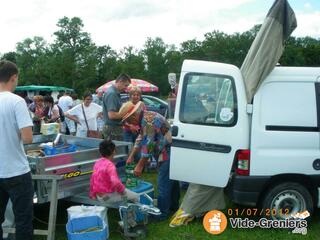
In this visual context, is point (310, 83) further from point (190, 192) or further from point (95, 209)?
point (95, 209)

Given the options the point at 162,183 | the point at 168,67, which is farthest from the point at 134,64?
the point at 162,183

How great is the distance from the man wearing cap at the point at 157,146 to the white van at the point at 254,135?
0.32m

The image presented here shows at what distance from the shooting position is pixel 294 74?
4.70m

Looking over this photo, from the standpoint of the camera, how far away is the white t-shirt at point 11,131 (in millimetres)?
3605

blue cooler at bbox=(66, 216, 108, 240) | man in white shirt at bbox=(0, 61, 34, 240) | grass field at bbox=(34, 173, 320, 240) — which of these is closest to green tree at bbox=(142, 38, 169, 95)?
grass field at bbox=(34, 173, 320, 240)

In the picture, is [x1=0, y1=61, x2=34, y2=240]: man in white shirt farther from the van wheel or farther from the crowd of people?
the van wheel

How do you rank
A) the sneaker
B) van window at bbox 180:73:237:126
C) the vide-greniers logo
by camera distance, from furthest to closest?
the sneaker → the vide-greniers logo → van window at bbox 180:73:237:126

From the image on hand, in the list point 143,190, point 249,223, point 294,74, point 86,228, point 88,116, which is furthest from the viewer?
point 88,116

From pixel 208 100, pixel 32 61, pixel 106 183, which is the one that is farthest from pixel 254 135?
pixel 32 61

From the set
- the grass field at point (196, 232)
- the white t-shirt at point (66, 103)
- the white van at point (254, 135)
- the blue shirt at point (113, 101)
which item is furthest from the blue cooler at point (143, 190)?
the white t-shirt at point (66, 103)

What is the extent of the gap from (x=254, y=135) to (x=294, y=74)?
90cm

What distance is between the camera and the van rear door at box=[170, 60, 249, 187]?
15.1ft

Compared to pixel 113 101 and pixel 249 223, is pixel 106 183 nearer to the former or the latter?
pixel 249 223

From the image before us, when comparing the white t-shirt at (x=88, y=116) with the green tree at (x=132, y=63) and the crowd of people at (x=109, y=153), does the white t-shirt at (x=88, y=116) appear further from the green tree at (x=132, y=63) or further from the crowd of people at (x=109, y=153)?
the green tree at (x=132, y=63)
